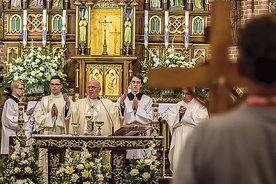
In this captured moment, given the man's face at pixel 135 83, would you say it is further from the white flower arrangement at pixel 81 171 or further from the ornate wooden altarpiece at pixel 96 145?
the white flower arrangement at pixel 81 171

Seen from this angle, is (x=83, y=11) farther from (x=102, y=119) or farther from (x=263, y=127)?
(x=263, y=127)

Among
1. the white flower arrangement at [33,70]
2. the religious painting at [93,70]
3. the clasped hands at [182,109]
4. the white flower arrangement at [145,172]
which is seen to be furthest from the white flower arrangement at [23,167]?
the religious painting at [93,70]

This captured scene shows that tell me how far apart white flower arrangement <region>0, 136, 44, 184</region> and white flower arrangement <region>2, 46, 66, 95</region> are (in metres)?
4.14

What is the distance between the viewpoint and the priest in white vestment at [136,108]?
12.5 meters

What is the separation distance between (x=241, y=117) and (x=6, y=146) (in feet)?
36.7

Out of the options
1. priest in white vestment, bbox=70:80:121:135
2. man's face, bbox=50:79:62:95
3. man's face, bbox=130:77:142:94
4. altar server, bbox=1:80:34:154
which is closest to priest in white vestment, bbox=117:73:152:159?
man's face, bbox=130:77:142:94

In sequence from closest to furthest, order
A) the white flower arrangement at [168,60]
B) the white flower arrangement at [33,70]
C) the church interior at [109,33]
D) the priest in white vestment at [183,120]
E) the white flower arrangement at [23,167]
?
the white flower arrangement at [23,167]
the priest in white vestment at [183,120]
the white flower arrangement at [33,70]
the white flower arrangement at [168,60]
the church interior at [109,33]

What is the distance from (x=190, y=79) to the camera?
3.19 metres

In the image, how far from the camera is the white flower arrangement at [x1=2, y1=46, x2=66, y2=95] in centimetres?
1445

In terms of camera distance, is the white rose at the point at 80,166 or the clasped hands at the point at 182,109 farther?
the clasped hands at the point at 182,109

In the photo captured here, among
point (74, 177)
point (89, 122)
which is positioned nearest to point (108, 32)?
point (89, 122)

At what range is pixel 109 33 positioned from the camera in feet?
51.5

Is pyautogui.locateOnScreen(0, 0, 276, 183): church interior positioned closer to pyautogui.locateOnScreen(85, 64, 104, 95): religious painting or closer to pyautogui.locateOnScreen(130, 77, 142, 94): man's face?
pyautogui.locateOnScreen(85, 64, 104, 95): religious painting

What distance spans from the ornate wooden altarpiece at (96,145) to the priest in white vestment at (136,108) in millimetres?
1468
